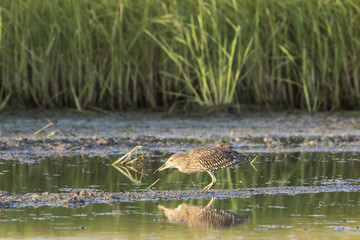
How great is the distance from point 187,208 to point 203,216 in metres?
0.34

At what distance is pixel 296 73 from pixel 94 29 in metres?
3.31

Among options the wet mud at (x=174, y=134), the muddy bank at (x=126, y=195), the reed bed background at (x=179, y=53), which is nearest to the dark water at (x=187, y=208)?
the muddy bank at (x=126, y=195)

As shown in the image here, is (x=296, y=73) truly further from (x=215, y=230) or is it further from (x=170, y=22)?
(x=215, y=230)

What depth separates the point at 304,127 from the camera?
39.0 feet

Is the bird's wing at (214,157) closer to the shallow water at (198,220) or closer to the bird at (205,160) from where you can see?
the bird at (205,160)

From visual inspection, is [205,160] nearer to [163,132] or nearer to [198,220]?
[198,220]

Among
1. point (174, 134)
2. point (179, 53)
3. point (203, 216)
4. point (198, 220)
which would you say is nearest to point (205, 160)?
point (203, 216)

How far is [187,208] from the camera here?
19.1ft

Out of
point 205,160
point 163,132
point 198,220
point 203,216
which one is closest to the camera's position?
point 198,220

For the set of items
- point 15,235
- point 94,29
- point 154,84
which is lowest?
point 15,235

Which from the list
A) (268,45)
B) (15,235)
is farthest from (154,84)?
(15,235)

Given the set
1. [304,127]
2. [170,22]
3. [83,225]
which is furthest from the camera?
[170,22]

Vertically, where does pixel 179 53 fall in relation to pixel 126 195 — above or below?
above

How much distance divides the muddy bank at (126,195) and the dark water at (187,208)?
15cm
